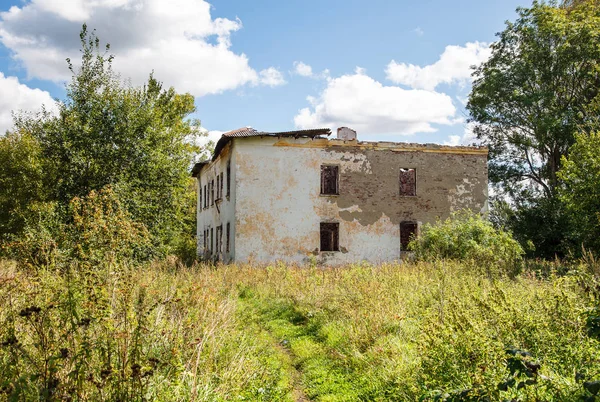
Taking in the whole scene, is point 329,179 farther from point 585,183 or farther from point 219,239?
point 585,183

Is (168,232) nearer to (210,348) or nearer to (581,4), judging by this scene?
(210,348)

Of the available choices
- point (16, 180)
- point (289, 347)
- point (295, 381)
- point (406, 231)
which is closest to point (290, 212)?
point (406, 231)

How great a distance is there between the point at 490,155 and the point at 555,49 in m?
6.87

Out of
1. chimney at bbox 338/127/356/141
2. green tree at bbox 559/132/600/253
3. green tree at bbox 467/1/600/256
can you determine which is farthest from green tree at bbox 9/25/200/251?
green tree at bbox 467/1/600/256

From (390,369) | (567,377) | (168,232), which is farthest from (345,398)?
(168,232)

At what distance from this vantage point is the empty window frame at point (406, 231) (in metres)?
22.6

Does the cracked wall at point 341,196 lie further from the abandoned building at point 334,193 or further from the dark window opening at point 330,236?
the dark window opening at point 330,236

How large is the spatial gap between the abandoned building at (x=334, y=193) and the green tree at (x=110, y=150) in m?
3.99

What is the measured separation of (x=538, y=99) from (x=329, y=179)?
1312 centimetres

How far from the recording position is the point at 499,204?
94.6ft

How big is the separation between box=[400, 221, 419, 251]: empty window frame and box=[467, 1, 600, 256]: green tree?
692cm

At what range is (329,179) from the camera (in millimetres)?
22328

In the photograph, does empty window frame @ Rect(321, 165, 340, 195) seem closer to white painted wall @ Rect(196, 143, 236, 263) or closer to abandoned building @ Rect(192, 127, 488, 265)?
abandoned building @ Rect(192, 127, 488, 265)

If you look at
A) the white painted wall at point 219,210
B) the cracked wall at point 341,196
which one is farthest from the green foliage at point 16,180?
the cracked wall at point 341,196
